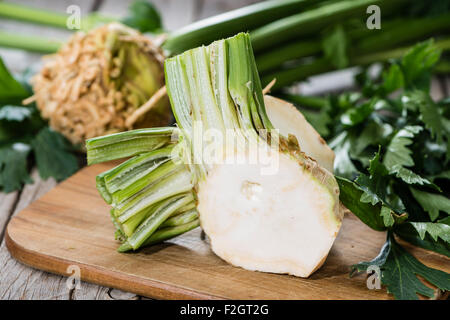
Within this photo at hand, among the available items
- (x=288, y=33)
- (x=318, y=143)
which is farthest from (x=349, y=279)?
(x=288, y=33)

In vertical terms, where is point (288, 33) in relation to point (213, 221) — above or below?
above

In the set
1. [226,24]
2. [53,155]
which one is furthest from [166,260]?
[226,24]

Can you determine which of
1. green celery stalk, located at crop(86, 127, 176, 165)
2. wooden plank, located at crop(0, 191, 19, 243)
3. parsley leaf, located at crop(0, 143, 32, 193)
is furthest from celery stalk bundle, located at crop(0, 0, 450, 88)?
green celery stalk, located at crop(86, 127, 176, 165)

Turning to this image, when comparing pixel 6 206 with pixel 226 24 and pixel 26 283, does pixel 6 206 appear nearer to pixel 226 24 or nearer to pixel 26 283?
pixel 26 283

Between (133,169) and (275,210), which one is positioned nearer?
(275,210)

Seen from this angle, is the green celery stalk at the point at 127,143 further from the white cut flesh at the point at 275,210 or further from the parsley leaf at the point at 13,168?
the parsley leaf at the point at 13,168
